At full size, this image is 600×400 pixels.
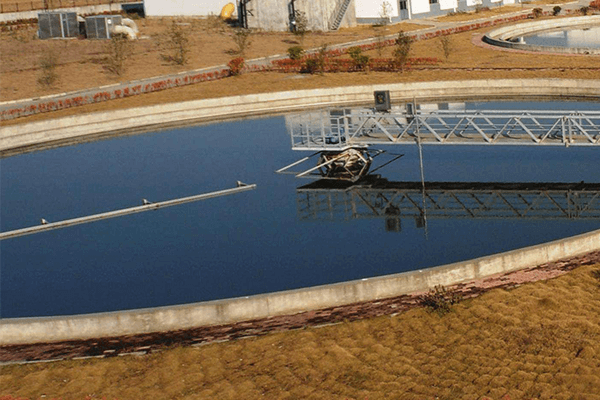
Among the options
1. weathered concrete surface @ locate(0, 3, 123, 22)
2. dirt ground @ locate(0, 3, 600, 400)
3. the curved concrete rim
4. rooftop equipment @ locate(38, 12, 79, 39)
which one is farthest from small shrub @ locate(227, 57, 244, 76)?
dirt ground @ locate(0, 3, 600, 400)

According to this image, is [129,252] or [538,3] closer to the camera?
[129,252]

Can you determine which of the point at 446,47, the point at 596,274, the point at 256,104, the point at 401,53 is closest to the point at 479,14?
the point at 446,47

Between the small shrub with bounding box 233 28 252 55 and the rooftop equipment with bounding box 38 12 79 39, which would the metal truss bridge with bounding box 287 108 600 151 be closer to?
the small shrub with bounding box 233 28 252 55

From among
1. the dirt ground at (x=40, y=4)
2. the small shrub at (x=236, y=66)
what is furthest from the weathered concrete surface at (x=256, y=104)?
the dirt ground at (x=40, y=4)

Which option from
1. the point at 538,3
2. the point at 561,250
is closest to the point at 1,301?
the point at 561,250

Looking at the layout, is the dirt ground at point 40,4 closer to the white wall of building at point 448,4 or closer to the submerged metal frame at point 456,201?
the white wall of building at point 448,4

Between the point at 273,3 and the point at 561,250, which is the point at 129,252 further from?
the point at 273,3
